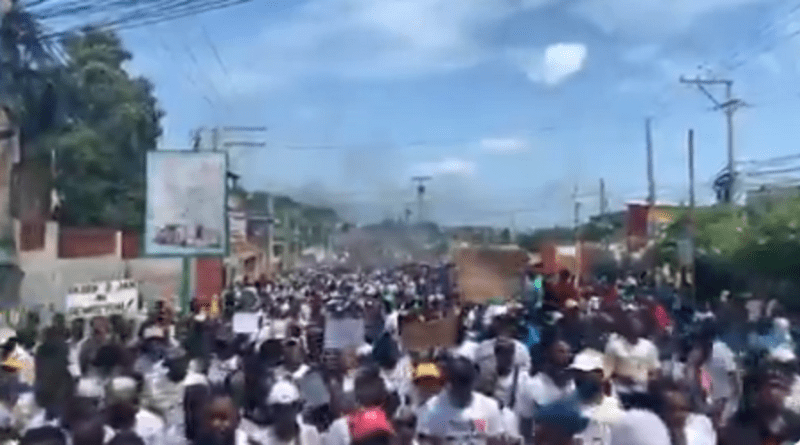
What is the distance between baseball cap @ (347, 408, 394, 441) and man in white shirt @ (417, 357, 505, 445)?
39 centimetres

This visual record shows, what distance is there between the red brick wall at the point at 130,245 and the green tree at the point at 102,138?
7.20 ft

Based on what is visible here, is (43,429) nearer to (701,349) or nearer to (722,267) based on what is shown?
(701,349)

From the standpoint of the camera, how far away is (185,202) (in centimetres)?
2483

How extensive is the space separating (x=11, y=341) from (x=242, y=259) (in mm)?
54753

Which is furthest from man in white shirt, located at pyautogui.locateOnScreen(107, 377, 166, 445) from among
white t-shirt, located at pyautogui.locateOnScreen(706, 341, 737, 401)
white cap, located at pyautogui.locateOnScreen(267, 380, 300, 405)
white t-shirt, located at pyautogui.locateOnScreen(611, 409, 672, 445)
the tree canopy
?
the tree canopy

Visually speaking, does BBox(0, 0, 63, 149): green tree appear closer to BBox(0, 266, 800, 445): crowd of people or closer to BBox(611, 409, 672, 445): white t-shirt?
BBox(0, 266, 800, 445): crowd of people

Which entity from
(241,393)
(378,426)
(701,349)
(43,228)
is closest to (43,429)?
(378,426)

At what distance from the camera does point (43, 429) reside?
7832 millimetres

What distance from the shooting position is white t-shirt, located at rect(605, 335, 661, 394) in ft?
35.3

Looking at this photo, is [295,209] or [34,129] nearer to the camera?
[34,129]

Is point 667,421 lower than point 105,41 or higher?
lower

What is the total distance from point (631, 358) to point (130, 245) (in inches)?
1355

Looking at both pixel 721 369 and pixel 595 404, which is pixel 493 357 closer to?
pixel 721 369

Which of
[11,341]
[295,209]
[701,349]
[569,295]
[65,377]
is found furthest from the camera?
[295,209]
